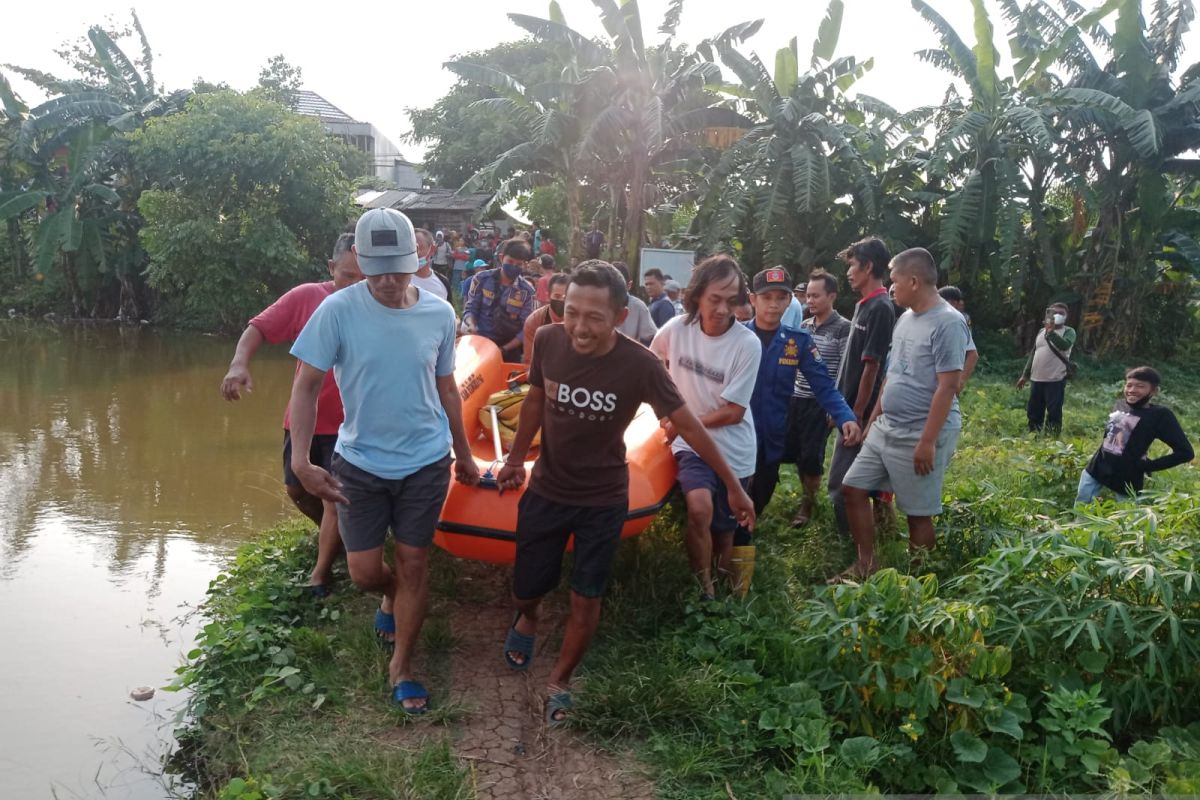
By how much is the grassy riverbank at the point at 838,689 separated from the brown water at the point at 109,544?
394 millimetres

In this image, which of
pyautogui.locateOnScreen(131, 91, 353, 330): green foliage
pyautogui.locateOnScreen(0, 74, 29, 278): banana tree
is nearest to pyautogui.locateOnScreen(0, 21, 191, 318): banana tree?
pyautogui.locateOnScreen(0, 74, 29, 278): banana tree

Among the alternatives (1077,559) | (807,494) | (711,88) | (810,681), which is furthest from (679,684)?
(711,88)

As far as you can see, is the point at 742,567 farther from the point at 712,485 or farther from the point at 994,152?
the point at 994,152

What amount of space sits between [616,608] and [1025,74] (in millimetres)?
11028

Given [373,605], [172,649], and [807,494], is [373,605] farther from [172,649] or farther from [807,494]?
[807,494]

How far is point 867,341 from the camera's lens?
443 cm

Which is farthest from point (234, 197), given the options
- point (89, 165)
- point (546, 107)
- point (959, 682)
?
point (959, 682)

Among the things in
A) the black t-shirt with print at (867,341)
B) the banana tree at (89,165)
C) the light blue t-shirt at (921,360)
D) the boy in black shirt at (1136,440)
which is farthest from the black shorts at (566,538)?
the banana tree at (89,165)

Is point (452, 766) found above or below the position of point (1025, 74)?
below

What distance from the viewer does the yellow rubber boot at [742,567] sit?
3.75 meters

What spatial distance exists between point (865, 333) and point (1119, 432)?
5.01 ft

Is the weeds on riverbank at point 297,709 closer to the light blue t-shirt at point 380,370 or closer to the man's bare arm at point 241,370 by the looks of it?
the light blue t-shirt at point 380,370

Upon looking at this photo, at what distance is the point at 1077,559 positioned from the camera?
113 inches

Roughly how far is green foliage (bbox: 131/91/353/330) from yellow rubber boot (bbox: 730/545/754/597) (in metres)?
13.6
